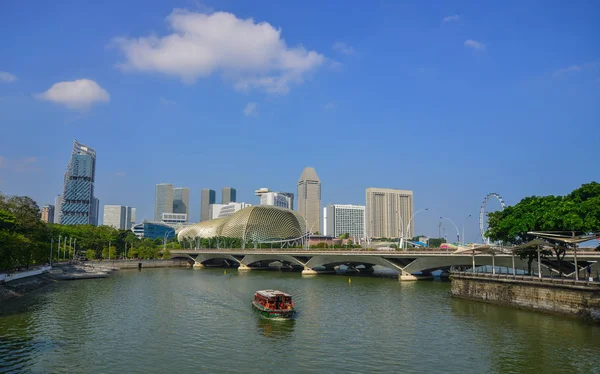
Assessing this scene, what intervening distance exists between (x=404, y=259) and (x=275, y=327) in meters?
52.6

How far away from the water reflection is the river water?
0.29 feet

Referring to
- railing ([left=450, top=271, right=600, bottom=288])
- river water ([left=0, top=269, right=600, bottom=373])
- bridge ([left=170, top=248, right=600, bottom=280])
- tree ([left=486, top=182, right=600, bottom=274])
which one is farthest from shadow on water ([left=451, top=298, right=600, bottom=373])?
tree ([left=486, top=182, right=600, bottom=274])

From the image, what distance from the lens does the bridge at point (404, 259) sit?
59375 mm

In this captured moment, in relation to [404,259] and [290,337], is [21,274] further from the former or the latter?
[404,259]

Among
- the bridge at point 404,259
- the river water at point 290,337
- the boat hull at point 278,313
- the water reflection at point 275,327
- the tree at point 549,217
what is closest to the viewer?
the river water at point 290,337

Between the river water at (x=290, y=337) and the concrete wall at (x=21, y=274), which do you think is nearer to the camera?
the river water at (x=290, y=337)

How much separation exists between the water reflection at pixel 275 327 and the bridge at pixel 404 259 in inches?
1116

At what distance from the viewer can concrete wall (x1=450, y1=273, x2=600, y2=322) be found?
38.8 m

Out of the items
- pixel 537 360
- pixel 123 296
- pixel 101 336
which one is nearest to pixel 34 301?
pixel 123 296

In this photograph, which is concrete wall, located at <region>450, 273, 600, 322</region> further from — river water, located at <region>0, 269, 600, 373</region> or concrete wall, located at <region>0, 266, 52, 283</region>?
concrete wall, located at <region>0, 266, 52, 283</region>

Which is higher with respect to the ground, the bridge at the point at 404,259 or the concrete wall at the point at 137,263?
the bridge at the point at 404,259

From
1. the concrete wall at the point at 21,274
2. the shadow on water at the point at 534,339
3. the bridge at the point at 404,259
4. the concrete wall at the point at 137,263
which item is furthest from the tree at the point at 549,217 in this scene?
the concrete wall at the point at 137,263

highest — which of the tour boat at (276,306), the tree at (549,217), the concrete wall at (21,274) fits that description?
the tree at (549,217)

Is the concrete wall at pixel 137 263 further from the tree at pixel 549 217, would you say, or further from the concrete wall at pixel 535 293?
the tree at pixel 549 217
